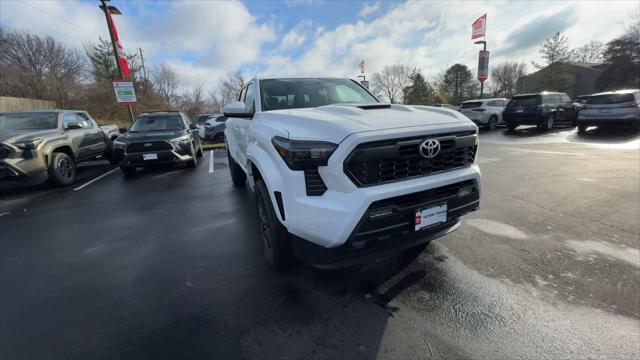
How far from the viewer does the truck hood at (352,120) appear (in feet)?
6.94

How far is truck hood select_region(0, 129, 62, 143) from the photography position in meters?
5.88

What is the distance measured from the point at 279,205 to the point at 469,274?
190 centimetres

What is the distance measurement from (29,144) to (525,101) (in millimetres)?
17679

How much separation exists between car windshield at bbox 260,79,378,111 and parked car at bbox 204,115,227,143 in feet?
42.1

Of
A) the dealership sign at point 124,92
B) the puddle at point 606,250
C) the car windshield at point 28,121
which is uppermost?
the dealership sign at point 124,92

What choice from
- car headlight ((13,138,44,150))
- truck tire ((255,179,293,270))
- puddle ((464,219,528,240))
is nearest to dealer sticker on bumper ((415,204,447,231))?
truck tire ((255,179,293,270))

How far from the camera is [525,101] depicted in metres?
13.8

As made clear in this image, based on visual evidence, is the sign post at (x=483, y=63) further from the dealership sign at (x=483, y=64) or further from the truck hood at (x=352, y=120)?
the truck hood at (x=352, y=120)

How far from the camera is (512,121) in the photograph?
552 inches

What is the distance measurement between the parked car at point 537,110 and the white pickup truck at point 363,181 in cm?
1400

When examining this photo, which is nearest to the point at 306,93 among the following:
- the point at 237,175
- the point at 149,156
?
the point at 237,175

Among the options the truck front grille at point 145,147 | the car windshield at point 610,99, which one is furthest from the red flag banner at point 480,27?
the truck front grille at point 145,147

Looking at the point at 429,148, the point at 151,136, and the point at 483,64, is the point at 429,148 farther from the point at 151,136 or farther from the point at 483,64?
the point at 483,64

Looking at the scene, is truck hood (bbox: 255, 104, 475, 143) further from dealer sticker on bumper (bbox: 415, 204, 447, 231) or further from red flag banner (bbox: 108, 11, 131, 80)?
red flag banner (bbox: 108, 11, 131, 80)
